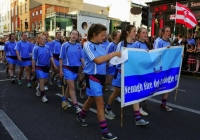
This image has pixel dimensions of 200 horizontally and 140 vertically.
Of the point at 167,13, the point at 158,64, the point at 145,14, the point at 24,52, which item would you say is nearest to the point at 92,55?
the point at 158,64

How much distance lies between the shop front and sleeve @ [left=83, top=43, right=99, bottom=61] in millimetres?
16327

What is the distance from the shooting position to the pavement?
151 inches

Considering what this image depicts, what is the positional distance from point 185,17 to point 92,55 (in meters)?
8.38

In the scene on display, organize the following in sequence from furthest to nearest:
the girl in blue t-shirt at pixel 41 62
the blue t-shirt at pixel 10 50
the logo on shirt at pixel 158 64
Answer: the blue t-shirt at pixel 10 50, the girl in blue t-shirt at pixel 41 62, the logo on shirt at pixel 158 64

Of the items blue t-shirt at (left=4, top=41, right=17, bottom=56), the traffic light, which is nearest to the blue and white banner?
blue t-shirt at (left=4, top=41, right=17, bottom=56)

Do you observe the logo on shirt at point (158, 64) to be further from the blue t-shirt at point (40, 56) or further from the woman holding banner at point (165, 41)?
the blue t-shirt at point (40, 56)

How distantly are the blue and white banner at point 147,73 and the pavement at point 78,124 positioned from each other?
614 mm

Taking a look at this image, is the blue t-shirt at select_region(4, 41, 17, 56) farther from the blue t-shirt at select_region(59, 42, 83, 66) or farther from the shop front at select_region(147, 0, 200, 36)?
the shop front at select_region(147, 0, 200, 36)

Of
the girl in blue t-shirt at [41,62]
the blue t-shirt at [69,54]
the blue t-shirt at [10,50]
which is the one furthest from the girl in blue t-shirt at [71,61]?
the blue t-shirt at [10,50]

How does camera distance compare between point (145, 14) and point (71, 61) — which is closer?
point (71, 61)

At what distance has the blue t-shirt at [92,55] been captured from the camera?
3.50 meters

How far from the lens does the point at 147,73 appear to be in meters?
4.23

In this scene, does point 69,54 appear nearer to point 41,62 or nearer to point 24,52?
point 41,62

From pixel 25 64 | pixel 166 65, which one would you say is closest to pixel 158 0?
pixel 25 64
